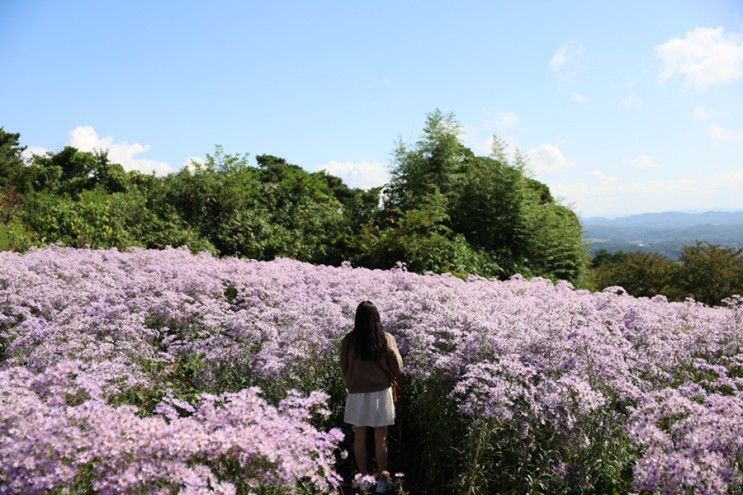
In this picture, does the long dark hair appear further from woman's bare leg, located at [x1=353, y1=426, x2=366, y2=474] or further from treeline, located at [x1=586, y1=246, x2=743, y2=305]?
treeline, located at [x1=586, y1=246, x2=743, y2=305]

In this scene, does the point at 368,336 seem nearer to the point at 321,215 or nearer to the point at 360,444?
the point at 360,444

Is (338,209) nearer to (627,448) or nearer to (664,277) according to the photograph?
(664,277)

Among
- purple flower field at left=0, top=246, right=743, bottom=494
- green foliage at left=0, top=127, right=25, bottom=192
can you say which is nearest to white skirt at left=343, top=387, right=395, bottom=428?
purple flower field at left=0, top=246, right=743, bottom=494

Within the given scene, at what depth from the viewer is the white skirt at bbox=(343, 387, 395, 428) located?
5.21 meters

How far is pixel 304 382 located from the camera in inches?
217

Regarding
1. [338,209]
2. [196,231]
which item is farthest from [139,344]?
[338,209]

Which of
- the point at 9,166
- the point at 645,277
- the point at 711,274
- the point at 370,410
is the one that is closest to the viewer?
the point at 370,410

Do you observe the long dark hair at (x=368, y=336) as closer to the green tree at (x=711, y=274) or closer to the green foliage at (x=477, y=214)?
the green foliage at (x=477, y=214)

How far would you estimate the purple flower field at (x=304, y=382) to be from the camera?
10.2 feet

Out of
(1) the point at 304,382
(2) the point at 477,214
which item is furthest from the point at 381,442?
(2) the point at 477,214

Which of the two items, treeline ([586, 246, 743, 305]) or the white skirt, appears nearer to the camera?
the white skirt

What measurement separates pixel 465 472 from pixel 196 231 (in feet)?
39.9

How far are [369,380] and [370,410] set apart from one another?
10.2 inches

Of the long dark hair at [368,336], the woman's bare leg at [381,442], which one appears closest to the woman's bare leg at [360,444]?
the woman's bare leg at [381,442]
